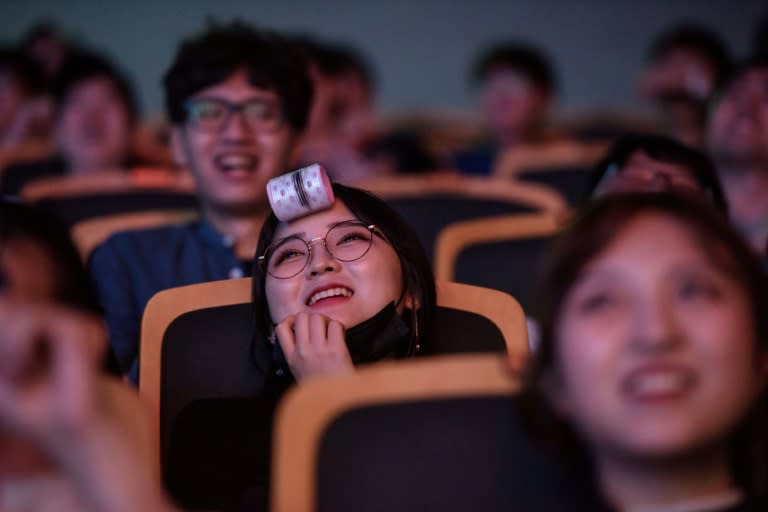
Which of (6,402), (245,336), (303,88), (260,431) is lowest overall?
(260,431)

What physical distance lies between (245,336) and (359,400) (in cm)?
62

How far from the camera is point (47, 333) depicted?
3.66 feet

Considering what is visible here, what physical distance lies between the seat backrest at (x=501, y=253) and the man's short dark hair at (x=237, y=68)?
0.63m

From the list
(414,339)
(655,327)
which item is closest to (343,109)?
(414,339)

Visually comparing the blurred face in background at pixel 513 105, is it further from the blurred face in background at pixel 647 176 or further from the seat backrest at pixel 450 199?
the blurred face in background at pixel 647 176

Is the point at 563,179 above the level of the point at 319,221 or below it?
below

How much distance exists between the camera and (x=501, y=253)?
2.59 meters

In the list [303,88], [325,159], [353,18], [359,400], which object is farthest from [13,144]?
[359,400]

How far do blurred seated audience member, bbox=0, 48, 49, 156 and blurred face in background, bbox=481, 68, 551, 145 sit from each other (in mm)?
2165

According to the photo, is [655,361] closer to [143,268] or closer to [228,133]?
[143,268]

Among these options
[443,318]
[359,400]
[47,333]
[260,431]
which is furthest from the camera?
[443,318]

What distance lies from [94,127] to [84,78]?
0.24m

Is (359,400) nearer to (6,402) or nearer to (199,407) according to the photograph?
(6,402)

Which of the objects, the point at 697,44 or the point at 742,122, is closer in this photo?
the point at 742,122
